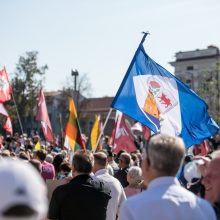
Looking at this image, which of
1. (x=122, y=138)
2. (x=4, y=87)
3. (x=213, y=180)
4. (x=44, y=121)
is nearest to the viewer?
(x=213, y=180)

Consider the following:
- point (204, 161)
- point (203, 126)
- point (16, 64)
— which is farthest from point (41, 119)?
point (16, 64)

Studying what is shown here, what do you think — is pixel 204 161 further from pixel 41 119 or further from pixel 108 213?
pixel 41 119

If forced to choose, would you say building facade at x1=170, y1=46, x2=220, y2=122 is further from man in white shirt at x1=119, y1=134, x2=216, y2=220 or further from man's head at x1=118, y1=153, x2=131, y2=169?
man in white shirt at x1=119, y1=134, x2=216, y2=220

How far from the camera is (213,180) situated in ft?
11.1

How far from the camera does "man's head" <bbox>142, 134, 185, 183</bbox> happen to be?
9.93ft

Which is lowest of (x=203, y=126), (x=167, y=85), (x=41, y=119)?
(x=41, y=119)

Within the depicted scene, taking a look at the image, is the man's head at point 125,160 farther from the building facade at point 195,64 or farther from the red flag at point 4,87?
the building facade at point 195,64

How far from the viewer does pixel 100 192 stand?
17.0ft

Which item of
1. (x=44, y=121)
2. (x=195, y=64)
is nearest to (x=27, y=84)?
(x=195, y=64)

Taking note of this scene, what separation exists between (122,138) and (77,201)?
10706 mm

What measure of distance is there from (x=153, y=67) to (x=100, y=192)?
12.0 ft

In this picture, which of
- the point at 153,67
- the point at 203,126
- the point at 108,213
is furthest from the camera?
the point at 153,67

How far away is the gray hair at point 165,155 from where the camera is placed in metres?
3.03

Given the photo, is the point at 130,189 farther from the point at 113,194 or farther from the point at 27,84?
the point at 27,84
